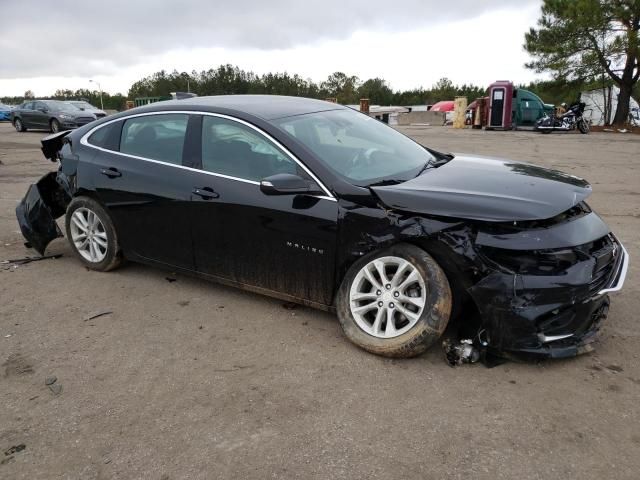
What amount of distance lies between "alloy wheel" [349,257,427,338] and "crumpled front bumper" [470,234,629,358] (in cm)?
36

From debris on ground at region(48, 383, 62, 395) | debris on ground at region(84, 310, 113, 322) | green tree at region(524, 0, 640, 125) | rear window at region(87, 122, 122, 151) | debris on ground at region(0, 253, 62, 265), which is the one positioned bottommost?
debris on ground at region(48, 383, 62, 395)

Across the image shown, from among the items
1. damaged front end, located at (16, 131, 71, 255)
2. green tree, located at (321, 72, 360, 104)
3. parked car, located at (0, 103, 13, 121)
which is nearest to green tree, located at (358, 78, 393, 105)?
green tree, located at (321, 72, 360, 104)

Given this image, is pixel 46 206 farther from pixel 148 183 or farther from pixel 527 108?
pixel 527 108

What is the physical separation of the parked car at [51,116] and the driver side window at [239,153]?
65.2 ft

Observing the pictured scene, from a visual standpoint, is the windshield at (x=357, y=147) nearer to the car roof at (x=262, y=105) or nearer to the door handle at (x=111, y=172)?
the car roof at (x=262, y=105)

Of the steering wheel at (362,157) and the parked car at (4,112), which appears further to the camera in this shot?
the parked car at (4,112)

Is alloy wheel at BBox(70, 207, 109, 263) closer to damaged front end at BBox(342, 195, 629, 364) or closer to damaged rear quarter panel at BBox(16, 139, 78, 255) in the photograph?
damaged rear quarter panel at BBox(16, 139, 78, 255)

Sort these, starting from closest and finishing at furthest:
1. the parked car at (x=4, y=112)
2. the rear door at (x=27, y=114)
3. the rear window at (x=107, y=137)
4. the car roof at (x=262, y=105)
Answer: the car roof at (x=262, y=105) < the rear window at (x=107, y=137) < the rear door at (x=27, y=114) < the parked car at (x=4, y=112)

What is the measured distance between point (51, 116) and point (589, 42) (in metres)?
24.5

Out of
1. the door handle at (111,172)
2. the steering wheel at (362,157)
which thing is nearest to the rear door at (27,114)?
the door handle at (111,172)

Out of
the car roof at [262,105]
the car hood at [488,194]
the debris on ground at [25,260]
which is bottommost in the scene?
the debris on ground at [25,260]

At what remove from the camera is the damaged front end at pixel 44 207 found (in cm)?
517

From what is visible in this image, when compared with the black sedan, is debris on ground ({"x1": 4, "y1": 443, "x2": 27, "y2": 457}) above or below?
below

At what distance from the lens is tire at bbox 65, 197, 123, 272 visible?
4.68 m
